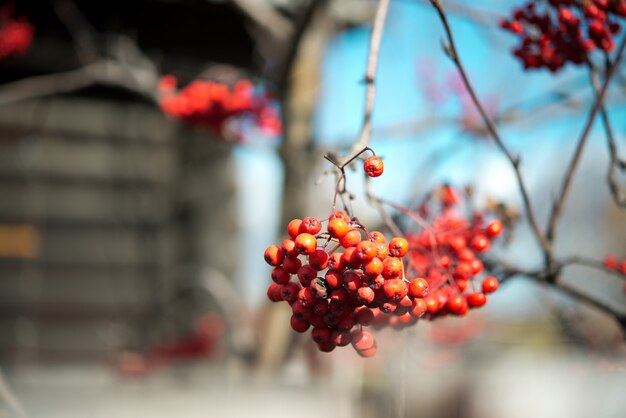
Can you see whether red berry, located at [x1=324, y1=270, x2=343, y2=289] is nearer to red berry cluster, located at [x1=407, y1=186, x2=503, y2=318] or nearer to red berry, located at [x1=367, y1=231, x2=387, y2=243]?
red berry, located at [x1=367, y1=231, x2=387, y2=243]

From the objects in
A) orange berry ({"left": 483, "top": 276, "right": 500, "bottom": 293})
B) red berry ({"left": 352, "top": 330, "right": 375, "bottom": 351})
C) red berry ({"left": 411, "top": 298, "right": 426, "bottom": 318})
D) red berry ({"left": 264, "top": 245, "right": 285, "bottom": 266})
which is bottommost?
red berry ({"left": 352, "top": 330, "right": 375, "bottom": 351})

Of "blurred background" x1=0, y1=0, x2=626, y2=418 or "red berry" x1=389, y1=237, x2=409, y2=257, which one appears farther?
"blurred background" x1=0, y1=0, x2=626, y2=418

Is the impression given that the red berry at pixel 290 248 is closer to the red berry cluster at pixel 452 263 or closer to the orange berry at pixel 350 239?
the orange berry at pixel 350 239

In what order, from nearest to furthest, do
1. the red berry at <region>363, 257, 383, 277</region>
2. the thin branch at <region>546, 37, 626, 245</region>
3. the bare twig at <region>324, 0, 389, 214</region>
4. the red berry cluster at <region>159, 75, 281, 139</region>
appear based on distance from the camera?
the red berry at <region>363, 257, 383, 277</region> < the bare twig at <region>324, 0, 389, 214</region> < the thin branch at <region>546, 37, 626, 245</region> < the red berry cluster at <region>159, 75, 281, 139</region>

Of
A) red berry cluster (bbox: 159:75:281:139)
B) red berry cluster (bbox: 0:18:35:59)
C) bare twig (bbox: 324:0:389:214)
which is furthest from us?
red berry cluster (bbox: 0:18:35:59)

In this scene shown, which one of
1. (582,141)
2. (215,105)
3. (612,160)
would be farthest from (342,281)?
(215,105)

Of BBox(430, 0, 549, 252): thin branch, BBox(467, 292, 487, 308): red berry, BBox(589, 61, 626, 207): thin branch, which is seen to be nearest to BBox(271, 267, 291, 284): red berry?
BBox(467, 292, 487, 308): red berry
